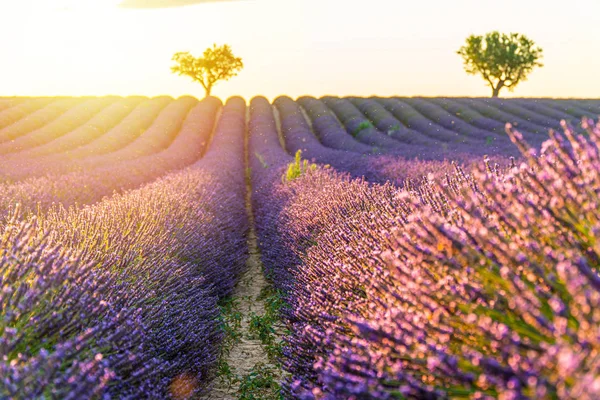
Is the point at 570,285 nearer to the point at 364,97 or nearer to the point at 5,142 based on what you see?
the point at 5,142

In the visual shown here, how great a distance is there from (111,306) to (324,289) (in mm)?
1196

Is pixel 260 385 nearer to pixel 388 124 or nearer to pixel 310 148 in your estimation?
pixel 310 148

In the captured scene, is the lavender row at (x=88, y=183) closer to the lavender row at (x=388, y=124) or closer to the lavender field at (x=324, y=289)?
the lavender field at (x=324, y=289)

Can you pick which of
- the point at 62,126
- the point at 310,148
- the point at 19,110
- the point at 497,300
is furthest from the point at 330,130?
the point at 497,300

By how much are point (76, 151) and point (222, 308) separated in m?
13.1

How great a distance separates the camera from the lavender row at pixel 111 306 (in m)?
2.00

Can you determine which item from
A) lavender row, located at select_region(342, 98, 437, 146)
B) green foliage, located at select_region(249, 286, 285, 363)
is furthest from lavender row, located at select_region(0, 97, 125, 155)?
green foliage, located at select_region(249, 286, 285, 363)

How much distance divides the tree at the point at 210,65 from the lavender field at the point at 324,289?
3809cm

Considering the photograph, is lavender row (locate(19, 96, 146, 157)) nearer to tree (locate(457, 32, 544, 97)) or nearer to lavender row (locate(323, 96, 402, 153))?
lavender row (locate(323, 96, 402, 153))

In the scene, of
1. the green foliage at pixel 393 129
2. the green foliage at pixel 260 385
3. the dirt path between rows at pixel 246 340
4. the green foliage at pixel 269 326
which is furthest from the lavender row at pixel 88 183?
the green foliage at pixel 393 129

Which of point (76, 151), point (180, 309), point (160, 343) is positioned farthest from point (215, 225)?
point (76, 151)

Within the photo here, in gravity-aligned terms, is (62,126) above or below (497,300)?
above

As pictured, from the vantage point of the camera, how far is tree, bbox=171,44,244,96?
148 ft

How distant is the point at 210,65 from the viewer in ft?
149
